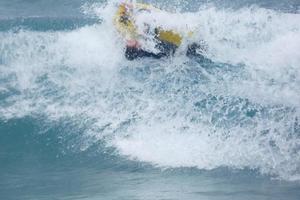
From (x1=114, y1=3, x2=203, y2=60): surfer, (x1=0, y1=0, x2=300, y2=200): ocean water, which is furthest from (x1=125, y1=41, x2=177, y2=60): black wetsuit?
(x1=0, y1=0, x2=300, y2=200): ocean water

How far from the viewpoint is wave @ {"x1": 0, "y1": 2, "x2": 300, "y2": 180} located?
27.5 ft

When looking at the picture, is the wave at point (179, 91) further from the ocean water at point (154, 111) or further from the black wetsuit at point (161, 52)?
the black wetsuit at point (161, 52)

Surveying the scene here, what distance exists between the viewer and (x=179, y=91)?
10258 millimetres

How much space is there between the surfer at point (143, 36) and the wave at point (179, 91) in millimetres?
240

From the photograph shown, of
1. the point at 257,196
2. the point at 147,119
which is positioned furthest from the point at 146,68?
the point at 257,196

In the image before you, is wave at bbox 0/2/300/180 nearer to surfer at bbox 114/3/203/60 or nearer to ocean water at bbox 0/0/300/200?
ocean water at bbox 0/0/300/200

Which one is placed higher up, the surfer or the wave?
the surfer

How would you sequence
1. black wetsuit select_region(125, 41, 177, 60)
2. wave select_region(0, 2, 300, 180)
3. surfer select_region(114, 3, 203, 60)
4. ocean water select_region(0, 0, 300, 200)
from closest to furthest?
ocean water select_region(0, 0, 300, 200), wave select_region(0, 2, 300, 180), surfer select_region(114, 3, 203, 60), black wetsuit select_region(125, 41, 177, 60)

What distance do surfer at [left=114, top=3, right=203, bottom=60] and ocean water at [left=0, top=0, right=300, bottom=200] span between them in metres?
0.22

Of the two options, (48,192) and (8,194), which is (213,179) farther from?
(8,194)

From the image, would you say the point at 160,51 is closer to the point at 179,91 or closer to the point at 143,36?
the point at 143,36

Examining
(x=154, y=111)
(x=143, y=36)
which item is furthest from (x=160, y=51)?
(x=154, y=111)

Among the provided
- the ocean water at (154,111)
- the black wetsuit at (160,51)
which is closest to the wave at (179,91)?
the ocean water at (154,111)

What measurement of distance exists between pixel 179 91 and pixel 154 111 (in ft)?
3.16
